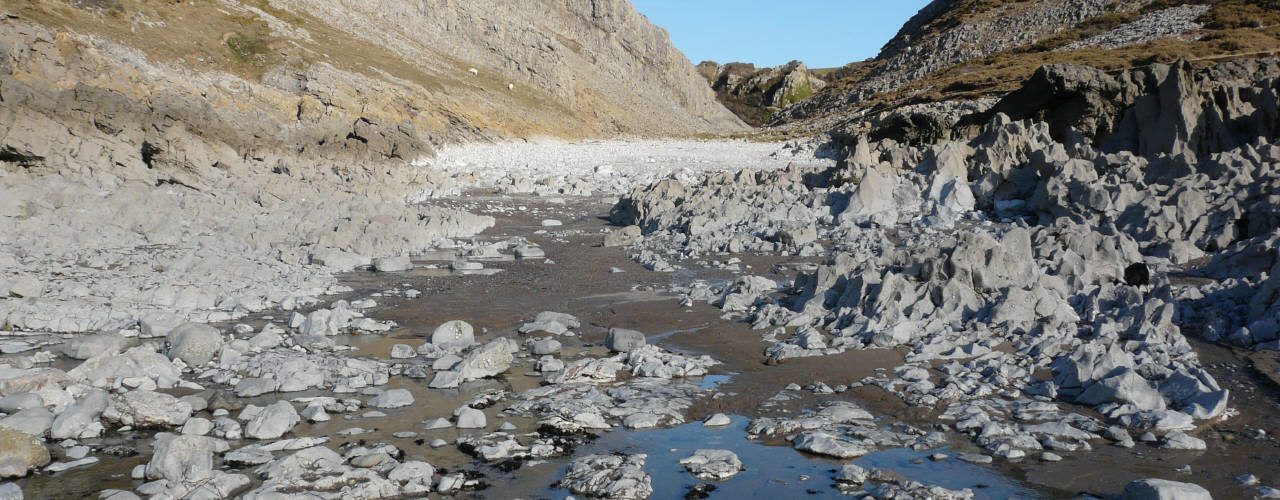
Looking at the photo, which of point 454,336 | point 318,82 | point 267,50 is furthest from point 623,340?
point 267,50

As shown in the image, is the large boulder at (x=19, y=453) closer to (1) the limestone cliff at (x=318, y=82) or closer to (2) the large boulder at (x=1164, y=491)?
(2) the large boulder at (x=1164, y=491)

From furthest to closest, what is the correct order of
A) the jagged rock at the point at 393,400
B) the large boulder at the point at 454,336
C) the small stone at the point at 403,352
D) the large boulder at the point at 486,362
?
the large boulder at the point at 454,336
the small stone at the point at 403,352
the large boulder at the point at 486,362
the jagged rock at the point at 393,400

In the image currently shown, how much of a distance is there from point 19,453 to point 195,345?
2669 millimetres

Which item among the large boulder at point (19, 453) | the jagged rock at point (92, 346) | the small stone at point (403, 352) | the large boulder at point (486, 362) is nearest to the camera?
the large boulder at point (19, 453)

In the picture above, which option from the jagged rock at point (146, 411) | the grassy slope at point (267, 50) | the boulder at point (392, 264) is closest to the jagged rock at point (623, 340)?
the jagged rock at point (146, 411)

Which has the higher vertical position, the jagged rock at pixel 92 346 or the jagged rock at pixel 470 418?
the jagged rock at pixel 470 418

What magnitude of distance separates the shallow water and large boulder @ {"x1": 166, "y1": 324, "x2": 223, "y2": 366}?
425cm

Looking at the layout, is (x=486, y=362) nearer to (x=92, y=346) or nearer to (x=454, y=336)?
(x=454, y=336)

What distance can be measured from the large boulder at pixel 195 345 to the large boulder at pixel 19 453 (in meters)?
2.38

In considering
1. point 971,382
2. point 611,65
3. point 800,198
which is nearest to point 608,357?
point 971,382

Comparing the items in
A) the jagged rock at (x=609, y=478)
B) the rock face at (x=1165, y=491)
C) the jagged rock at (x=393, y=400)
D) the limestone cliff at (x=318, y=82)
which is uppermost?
the limestone cliff at (x=318, y=82)

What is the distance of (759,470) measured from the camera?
597cm

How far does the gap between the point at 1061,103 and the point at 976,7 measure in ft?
172

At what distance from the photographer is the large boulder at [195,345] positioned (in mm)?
8297
